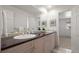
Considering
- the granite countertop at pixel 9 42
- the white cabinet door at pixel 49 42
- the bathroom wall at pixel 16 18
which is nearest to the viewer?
the granite countertop at pixel 9 42

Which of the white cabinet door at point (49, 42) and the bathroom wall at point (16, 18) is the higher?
the bathroom wall at point (16, 18)

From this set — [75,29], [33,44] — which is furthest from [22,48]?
[75,29]

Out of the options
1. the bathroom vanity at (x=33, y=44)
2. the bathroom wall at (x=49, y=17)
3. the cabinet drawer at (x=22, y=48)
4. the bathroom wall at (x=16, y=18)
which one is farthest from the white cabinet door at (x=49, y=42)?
the bathroom wall at (x=16, y=18)

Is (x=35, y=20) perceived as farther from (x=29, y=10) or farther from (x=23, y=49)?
(x=23, y=49)

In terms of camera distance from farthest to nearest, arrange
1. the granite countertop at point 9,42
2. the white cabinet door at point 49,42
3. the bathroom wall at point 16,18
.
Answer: the white cabinet door at point 49,42 → the bathroom wall at point 16,18 → the granite countertop at point 9,42

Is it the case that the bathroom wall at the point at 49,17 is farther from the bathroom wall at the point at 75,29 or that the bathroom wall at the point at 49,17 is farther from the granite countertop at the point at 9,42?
the bathroom wall at the point at 75,29

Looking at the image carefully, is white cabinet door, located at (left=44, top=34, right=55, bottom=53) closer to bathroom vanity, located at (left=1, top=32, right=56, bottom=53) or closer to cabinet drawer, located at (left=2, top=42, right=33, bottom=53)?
bathroom vanity, located at (left=1, top=32, right=56, bottom=53)

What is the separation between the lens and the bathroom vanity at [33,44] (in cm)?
107

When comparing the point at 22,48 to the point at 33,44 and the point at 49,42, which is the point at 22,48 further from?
the point at 49,42

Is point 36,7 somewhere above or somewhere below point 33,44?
above

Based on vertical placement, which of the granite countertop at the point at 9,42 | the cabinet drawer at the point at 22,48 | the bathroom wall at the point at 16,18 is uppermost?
the bathroom wall at the point at 16,18

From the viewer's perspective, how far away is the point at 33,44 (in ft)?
4.12
